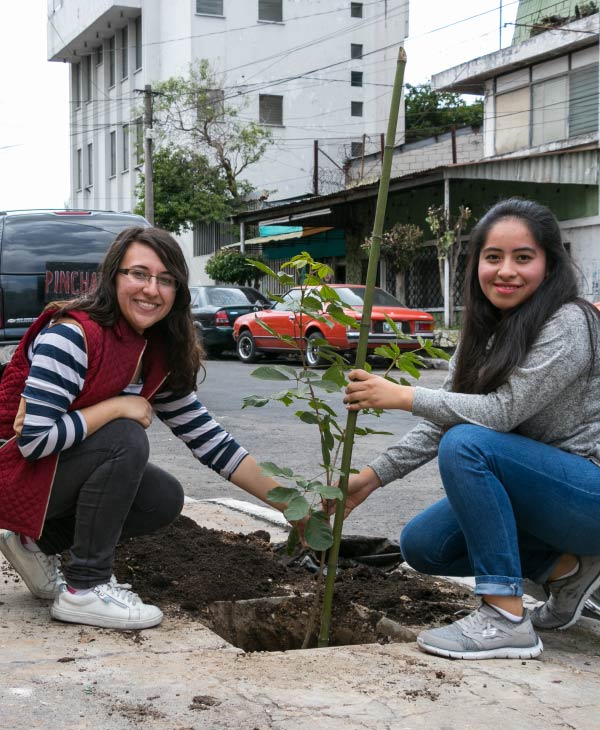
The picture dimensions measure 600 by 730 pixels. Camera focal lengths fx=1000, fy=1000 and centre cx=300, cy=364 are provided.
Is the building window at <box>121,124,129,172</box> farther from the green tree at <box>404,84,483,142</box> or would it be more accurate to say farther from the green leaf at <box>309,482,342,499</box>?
the green leaf at <box>309,482,342,499</box>

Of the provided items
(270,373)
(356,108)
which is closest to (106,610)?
(270,373)

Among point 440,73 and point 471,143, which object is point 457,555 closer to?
point 440,73

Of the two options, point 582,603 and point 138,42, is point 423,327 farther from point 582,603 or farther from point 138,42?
point 138,42

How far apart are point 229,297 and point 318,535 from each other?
61.9 feet

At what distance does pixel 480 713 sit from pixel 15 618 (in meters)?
1.69

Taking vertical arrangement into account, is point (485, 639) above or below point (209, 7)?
below

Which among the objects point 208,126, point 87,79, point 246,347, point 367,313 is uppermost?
point 87,79

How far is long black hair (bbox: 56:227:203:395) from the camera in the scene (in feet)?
11.3

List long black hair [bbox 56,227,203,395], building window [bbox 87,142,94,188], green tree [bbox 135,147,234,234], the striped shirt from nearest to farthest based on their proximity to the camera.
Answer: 1. the striped shirt
2. long black hair [bbox 56,227,203,395]
3. green tree [bbox 135,147,234,234]
4. building window [bbox 87,142,94,188]

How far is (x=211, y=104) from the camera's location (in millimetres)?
34969

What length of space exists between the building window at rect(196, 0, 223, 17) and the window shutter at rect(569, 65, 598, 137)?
19530mm

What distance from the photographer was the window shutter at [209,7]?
125 ft

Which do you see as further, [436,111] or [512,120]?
[436,111]

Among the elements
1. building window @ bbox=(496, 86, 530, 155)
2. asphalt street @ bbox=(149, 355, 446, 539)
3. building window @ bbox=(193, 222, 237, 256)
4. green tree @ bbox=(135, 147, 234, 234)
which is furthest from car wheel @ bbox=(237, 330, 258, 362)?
building window @ bbox=(193, 222, 237, 256)
